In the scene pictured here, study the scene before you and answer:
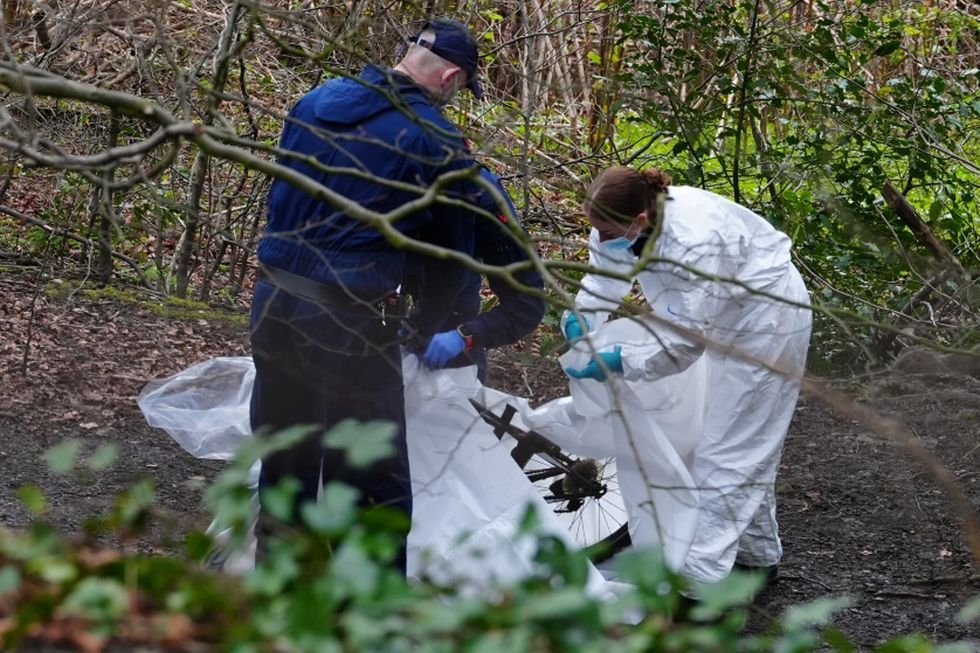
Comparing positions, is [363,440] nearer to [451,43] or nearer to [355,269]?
[355,269]

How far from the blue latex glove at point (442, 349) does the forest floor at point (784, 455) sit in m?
0.89

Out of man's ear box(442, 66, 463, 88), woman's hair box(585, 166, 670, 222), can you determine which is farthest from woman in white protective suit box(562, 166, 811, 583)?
man's ear box(442, 66, 463, 88)

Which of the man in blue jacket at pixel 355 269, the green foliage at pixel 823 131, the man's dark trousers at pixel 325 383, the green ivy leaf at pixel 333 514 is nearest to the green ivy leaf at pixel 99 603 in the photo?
the green ivy leaf at pixel 333 514

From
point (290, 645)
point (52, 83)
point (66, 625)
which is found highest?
point (52, 83)

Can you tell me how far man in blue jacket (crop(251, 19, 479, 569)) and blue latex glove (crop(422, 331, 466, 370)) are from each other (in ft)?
0.81

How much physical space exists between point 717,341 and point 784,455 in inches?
92.7

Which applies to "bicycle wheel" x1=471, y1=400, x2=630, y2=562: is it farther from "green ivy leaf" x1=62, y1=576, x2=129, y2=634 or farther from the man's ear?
"green ivy leaf" x1=62, y1=576, x2=129, y2=634

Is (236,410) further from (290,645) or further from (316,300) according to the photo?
(290,645)

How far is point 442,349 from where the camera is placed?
418 cm

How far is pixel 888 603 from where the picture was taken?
4.55 meters

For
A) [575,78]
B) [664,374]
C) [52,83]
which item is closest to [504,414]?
[664,374]

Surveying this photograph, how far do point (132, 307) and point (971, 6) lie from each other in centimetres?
646

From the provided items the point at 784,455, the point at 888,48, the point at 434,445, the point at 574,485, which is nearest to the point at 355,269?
the point at 434,445

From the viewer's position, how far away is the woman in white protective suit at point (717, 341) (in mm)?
4121
